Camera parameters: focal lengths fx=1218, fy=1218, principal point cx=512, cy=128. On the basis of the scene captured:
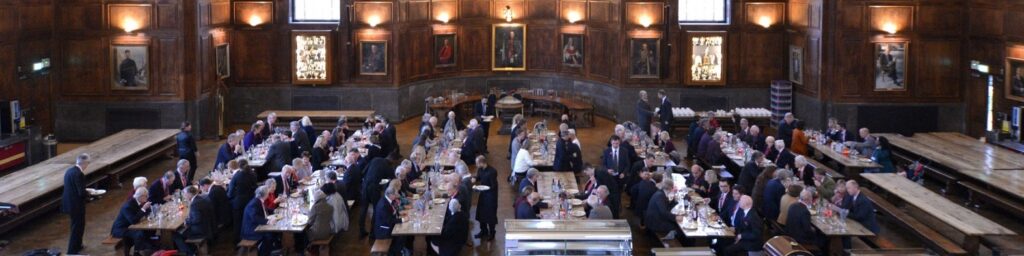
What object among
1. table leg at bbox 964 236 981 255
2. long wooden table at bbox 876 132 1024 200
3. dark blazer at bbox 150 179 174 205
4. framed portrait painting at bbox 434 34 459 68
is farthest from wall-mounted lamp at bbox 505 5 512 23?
table leg at bbox 964 236 981 255

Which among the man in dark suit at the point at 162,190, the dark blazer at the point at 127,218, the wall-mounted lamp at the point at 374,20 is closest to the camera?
the dark blazer at the point at 127,218

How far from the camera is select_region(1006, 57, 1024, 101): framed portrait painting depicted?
88.0 ft

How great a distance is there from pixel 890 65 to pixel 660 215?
1441 centimetres

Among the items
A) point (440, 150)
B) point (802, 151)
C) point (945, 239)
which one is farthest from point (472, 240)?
point (802, 151)

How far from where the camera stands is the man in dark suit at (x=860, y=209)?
18.1m

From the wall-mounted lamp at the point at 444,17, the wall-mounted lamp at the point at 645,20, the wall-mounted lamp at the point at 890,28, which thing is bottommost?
the wall-mounted lamp at the point at 890,28

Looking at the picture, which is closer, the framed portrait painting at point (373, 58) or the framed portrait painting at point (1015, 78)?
the framed portrait painting at point (1015, 78)

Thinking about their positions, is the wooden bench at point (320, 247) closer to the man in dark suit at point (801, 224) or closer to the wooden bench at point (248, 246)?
the wooden bench at point (248, 246)

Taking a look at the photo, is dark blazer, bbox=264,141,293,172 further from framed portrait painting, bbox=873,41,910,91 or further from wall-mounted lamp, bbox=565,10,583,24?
framed portrait painting, bbox=873,41,910,91

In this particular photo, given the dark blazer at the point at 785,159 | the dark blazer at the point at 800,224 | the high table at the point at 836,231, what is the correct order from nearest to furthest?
the high table at the point at 836,231 < the dark blazer at the point at 800,224 < the dark blazer at the point at 785,159

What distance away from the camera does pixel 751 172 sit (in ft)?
71.6

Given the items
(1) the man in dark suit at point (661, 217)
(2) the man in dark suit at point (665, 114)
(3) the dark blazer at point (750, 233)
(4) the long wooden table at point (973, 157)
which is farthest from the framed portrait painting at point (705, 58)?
(3) the dark blazer at point (750, 233)

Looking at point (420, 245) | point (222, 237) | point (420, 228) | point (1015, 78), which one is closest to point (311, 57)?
point (222, 237)

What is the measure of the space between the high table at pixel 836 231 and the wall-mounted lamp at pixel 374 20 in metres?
18.0
